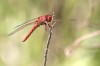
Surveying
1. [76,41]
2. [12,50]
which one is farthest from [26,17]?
[76,41]

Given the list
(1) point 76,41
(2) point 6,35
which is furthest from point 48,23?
(2) point 6,35

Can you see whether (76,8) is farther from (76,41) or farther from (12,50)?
(12,50)

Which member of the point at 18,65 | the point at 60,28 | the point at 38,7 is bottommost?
the point at 18,65

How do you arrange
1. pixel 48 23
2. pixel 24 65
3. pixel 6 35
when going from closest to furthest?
pixel 48 23, pixel 24 65, pixel 6 35

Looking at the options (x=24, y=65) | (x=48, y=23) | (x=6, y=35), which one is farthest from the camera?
(x=6, y=35)

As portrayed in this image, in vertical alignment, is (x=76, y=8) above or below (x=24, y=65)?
above

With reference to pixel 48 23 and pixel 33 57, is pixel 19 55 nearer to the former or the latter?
pixel 33 57

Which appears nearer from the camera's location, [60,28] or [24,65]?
[24,65]
